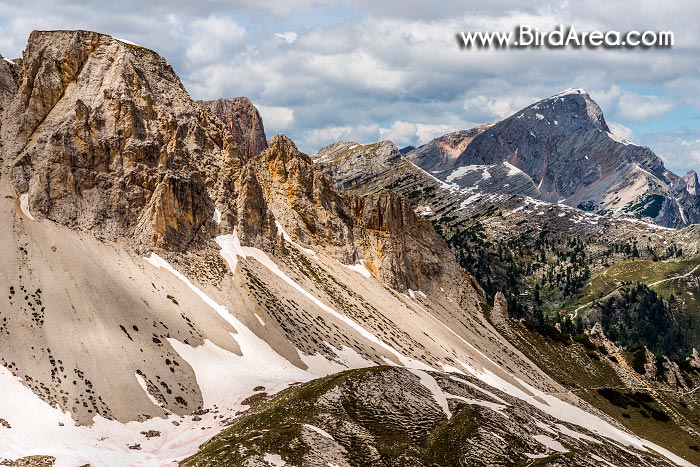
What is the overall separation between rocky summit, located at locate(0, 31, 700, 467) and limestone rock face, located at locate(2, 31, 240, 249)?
1.03ft

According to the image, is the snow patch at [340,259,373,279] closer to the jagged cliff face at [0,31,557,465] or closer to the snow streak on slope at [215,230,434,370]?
the jagged cliff face at [0,31,557,465]

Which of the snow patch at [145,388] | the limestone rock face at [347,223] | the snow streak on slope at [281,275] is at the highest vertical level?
the limestone rock face at [347,223]

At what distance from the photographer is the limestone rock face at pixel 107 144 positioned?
96312mm

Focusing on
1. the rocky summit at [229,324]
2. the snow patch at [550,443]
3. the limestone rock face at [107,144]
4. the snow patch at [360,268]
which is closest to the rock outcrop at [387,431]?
the snow patch at [550,443]

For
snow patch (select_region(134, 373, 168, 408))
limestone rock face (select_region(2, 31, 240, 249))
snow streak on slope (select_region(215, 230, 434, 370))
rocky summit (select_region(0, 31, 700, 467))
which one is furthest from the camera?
snow streak on slope (select_region(215, 230, 434, 370))

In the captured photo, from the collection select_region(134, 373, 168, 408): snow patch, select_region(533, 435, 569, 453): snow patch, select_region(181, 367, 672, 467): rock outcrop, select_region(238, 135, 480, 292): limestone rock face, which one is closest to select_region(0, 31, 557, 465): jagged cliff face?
select_region(134, 373, 168, 408): snow patch

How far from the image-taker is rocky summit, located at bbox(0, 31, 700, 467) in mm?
59875

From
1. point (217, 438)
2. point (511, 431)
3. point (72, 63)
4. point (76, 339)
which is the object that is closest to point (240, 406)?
point (217, 438)

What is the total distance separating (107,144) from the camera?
337 feet

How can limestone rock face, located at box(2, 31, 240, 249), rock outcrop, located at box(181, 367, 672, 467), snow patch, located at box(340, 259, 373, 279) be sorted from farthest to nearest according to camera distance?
1. snow patch, located at box(340, 259, 373, 279)
2. limestone rock face, located at box(2, 31, 240, 249)
3. rock outcrop, located at box(181, 367, 672, 467)

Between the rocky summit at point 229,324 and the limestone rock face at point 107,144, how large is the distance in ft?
1.03

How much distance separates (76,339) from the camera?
234 feet

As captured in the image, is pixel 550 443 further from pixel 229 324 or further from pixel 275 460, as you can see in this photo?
pixel 229 324

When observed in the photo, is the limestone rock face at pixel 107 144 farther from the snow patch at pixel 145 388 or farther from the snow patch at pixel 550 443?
the snow patch at pixel 550 443
